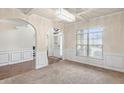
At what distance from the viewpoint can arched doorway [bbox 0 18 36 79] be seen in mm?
5074

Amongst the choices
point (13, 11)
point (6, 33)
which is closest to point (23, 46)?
point (6, 33)

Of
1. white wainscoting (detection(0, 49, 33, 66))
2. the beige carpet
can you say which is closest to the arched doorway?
white wainscoting (detection(0, 49, 33, 66))

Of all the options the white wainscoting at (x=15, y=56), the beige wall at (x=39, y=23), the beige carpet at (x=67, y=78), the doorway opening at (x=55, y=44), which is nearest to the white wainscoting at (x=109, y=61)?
the beige carpet at (x=67, y=78)

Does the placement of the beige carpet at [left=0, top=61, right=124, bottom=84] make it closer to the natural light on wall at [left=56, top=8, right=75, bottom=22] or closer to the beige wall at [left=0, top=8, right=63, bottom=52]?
the beige wall at [left=0, top=8, right=63, bottom=52]

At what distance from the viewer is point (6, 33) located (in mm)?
5320

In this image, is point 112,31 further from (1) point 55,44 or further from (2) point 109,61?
(1) point 55,44

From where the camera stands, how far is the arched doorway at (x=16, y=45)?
507 centimetres

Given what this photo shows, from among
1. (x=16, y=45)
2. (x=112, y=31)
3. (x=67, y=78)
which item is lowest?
(x=67, y=78)

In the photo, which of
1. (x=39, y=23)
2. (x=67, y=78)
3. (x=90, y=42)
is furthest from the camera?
(x=90, y=42)

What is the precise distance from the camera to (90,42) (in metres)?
5.40

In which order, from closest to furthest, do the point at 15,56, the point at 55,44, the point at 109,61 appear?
the point at 109,61 < the point at 15,56 < the point at 55,44

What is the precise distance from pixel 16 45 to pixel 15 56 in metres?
0.62

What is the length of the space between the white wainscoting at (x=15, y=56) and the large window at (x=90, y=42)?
321 centimetres

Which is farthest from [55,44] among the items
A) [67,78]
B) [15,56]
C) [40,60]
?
[67,78]
